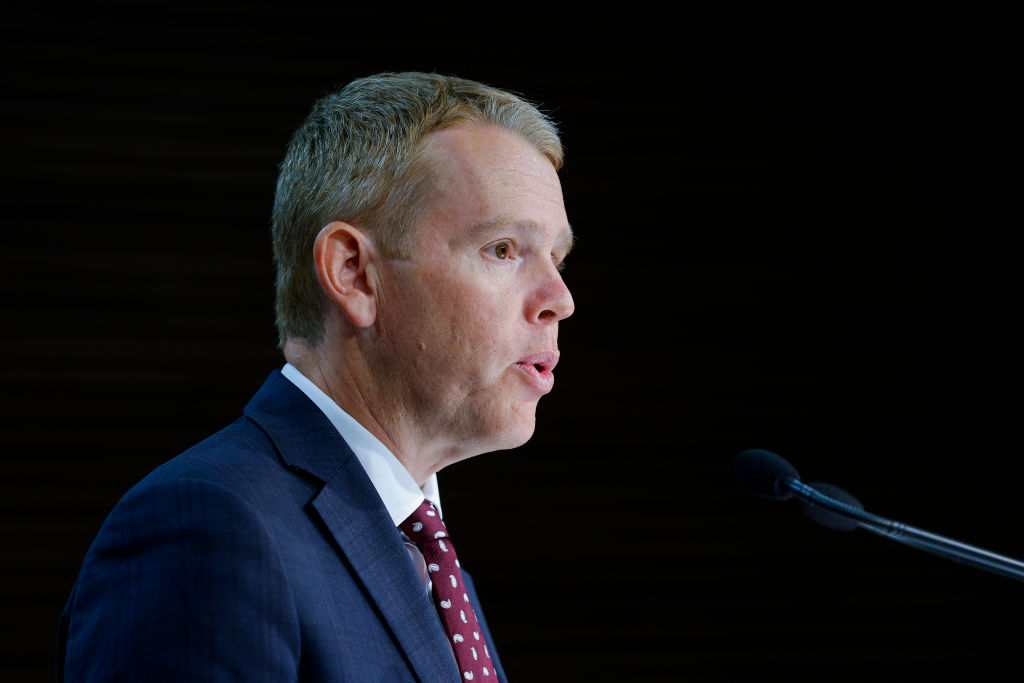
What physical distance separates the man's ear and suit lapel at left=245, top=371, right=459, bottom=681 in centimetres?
19

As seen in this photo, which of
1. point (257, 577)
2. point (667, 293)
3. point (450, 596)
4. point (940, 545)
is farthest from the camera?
point (667, 293)

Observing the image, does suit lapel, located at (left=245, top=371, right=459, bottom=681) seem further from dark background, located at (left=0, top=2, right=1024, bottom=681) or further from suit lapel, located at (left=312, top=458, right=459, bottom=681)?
dark background, located at (left=0, top=2, right=1024, bottom=681)

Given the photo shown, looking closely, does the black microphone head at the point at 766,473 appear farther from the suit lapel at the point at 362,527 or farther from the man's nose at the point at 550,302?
the suit lapel at the point at 362,527

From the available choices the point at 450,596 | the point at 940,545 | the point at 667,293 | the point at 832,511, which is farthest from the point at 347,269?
the point at 667,293

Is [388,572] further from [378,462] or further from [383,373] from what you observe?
[383,373]

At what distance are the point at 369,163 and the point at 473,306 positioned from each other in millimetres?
334

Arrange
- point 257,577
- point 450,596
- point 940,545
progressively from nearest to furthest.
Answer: point 257,577 < point 940,545 < point 450,596

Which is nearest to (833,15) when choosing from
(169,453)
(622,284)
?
(622,284)

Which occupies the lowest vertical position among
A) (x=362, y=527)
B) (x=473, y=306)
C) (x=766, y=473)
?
(x=362, y=527)

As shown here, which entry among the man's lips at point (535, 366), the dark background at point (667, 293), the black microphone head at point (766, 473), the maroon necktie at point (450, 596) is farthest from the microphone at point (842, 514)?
the dark background at point (667, 293)

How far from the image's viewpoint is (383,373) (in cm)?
159

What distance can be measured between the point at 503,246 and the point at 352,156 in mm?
328

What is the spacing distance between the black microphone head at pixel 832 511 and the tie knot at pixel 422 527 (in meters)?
0.62

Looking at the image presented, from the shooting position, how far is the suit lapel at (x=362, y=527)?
4.53 ft
